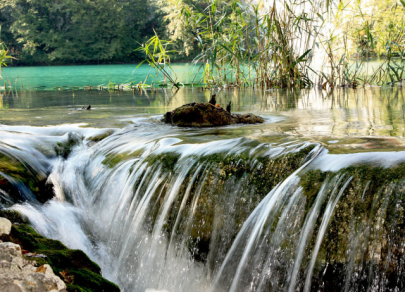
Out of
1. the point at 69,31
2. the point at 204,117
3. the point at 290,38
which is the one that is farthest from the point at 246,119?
the point at 69,31

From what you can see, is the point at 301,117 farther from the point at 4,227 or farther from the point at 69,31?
the point at 69,31

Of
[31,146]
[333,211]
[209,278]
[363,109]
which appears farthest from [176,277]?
[363,109]

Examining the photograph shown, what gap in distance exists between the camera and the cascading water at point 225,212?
169 centimetres

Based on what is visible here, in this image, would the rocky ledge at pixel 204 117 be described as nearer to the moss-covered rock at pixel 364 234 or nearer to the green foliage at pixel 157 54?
the moss-covered rock at pixel 364 234

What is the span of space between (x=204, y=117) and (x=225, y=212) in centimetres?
172

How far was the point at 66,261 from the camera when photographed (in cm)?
159

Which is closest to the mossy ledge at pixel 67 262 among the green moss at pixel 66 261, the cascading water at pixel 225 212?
the green moss at pixel 66 261

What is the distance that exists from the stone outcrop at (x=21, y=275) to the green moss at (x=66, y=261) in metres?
0.09

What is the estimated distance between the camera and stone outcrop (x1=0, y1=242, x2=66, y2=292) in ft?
3.76

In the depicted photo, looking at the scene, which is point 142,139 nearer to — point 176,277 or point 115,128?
point 115,128

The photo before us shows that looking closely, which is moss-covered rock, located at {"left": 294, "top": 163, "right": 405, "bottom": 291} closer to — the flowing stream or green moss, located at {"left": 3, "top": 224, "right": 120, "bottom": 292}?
the flowing stream

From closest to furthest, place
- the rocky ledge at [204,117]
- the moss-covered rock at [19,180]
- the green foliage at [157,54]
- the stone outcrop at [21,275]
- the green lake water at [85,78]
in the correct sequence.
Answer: the stone outcrop at [21,275] < the moss-covered rock at [19,180] < the rocky ledge at [204,117] < the green foliage at [157,54] < the green lake water at [85,78]

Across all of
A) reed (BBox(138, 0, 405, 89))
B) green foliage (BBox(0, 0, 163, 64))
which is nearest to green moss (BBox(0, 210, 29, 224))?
reed (BBox(138, 0, 405, 89))

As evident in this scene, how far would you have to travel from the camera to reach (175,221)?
2357 millimetres
